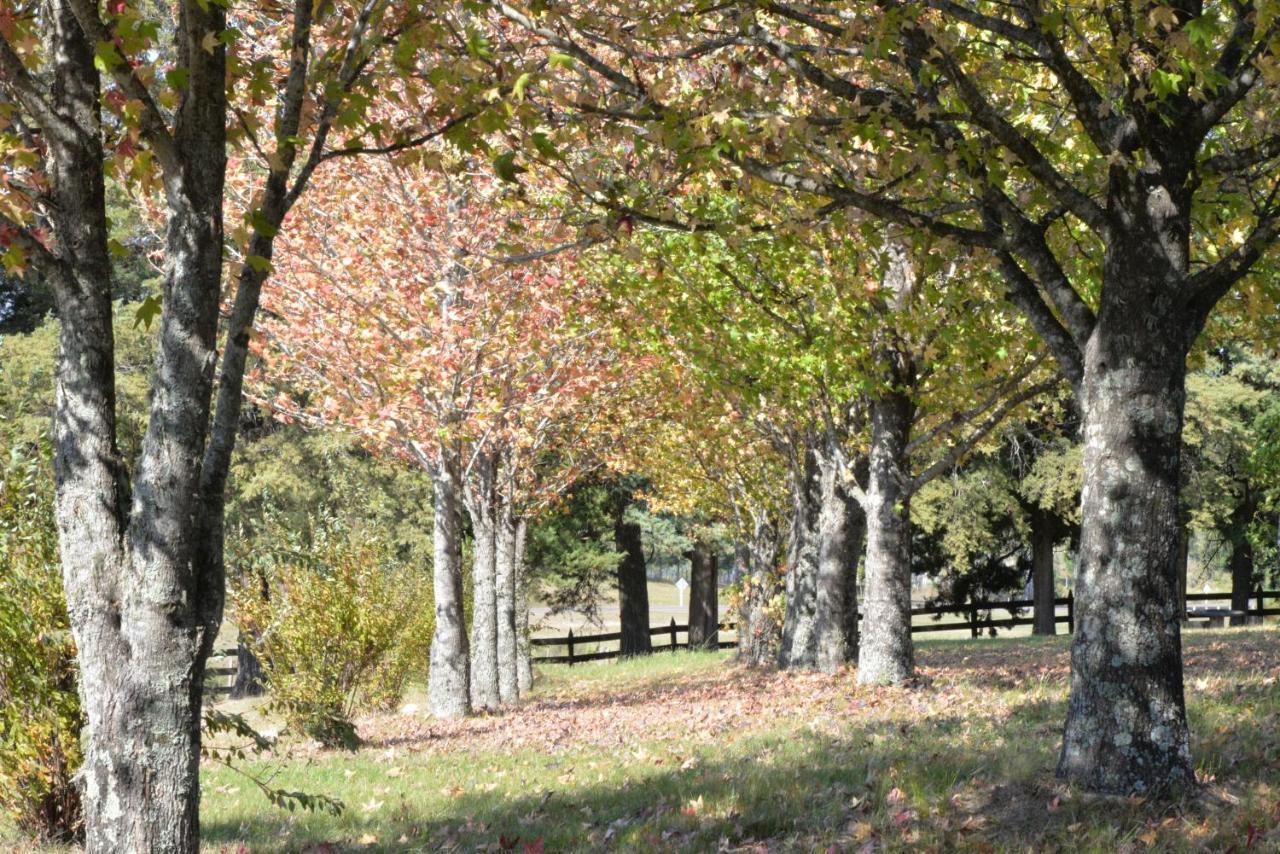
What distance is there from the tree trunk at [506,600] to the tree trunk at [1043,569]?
17.7 meters

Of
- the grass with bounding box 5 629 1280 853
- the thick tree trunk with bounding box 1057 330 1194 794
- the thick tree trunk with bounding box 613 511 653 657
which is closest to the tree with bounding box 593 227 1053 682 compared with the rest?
the grass with bounding box 5 629 1280 853

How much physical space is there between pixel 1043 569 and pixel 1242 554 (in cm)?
646

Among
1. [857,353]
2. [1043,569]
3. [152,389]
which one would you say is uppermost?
[857,353]

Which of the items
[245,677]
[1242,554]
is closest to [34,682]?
[245,677]

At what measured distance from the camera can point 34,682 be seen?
7.98 m

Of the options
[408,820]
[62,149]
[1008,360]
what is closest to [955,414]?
[1008,360]

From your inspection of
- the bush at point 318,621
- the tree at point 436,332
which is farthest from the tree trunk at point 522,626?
the bush at point 318,621

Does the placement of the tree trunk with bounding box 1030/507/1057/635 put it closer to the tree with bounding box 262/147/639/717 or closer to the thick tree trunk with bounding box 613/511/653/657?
the thick tree trunk with bounding box 613/511/653/657

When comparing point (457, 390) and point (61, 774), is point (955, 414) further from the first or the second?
point (61, 774)

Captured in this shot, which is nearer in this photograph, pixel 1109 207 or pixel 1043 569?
pixel 1109 207

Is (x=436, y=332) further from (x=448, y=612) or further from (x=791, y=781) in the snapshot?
(x=791, y=781)

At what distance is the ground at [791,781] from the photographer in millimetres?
6309

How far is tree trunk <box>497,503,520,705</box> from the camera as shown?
2096 cm

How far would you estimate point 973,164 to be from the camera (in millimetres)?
7027
